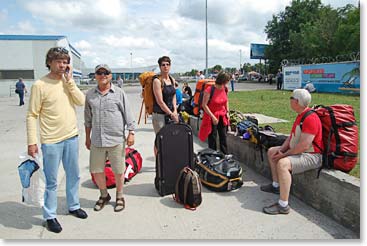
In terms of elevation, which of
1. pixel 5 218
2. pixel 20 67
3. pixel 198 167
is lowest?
pixel 5 218

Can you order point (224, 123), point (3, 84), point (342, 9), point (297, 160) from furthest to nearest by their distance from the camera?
point (342, 9)
point (3, 84)
point (224, 123)
point (297, 160)

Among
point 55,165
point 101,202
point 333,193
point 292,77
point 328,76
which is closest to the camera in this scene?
point 55,165

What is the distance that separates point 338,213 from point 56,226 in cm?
304

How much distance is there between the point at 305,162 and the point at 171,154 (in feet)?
5.53

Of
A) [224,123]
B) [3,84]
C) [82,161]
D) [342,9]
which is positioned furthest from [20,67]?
[342,9]

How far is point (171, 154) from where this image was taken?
14.3 ft

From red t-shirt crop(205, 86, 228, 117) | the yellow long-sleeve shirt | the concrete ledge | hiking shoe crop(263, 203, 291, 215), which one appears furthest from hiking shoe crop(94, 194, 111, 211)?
the concrete ledge

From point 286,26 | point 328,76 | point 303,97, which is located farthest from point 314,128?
point 286,26

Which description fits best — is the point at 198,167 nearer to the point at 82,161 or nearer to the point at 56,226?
the point at 56,226

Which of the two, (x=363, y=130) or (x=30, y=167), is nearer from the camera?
(x=30, y=167)

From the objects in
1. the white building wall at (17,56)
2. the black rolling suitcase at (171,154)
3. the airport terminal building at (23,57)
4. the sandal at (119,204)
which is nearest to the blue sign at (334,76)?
the black rolling suitcase at (171,154)

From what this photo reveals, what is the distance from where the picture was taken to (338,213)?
11.6 feet

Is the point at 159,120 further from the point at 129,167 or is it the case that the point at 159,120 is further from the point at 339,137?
the point at 339,137

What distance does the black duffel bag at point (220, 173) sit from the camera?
4492 mm
